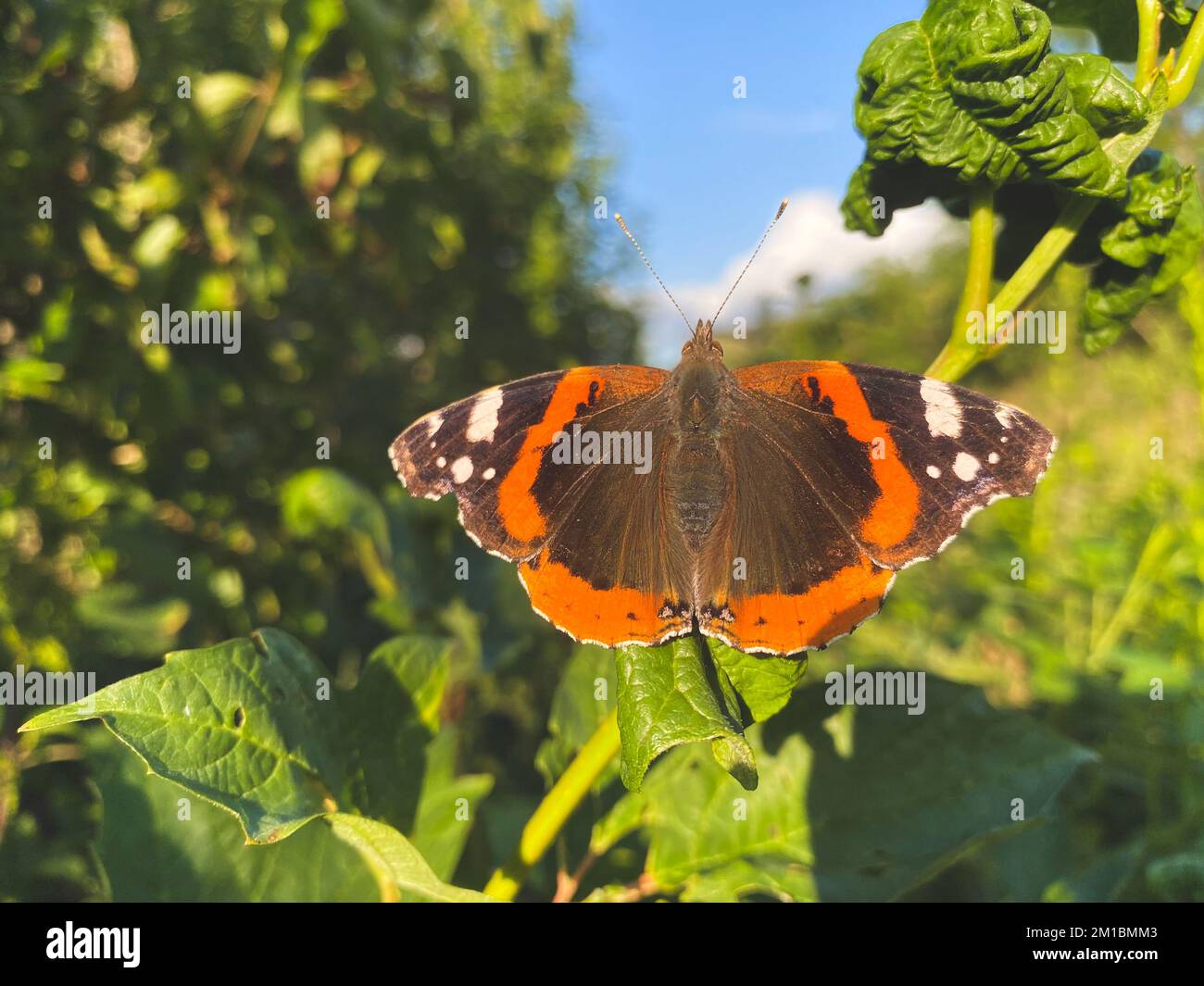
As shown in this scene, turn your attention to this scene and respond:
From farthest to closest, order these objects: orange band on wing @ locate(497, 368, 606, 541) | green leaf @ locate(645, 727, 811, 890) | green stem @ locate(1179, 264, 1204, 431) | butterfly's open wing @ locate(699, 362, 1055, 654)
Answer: green stem @ locate(1179, 264, 1204, 431) < orange band on wing @ locate(497, 368, 606, 541) < green leaf @ locate(645, 727, 811, 890) < butterfly's open wing @ locate(699, 362, 1055, 654)

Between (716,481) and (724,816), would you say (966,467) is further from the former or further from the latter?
(724,816)

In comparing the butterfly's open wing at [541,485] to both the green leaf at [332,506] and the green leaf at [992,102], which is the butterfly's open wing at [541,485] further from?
the green leaf at [332,506]

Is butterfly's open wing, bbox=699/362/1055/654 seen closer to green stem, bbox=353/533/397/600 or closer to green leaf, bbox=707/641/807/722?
green leaf, bbox=707/641/807/722

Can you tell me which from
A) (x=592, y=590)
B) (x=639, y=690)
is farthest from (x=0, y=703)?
(x=639, y=690)

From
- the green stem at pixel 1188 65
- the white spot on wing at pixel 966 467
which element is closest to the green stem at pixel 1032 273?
the green stem at pixel 1188 65

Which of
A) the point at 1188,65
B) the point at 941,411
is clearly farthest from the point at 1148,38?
the point at 941,411

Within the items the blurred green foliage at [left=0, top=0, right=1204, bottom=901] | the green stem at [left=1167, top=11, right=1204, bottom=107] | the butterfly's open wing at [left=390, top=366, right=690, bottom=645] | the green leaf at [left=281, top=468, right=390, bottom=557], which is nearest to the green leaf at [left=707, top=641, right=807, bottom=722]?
the blurred green foliage at [left=0, top=0, right=1204, bottom=901]
